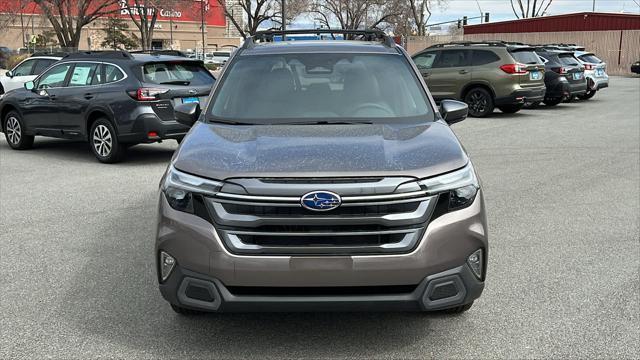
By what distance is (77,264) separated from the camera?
5090mm

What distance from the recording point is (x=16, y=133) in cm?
1138

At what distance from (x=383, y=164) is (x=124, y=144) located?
7.22 metres

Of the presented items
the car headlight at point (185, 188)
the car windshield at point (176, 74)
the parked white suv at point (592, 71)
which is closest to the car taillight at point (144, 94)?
the car windshield at point (176, 74)

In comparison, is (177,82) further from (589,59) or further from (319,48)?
(589,59)

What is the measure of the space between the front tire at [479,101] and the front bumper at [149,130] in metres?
9.85

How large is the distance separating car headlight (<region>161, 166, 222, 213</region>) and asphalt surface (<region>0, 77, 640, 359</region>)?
842 mm

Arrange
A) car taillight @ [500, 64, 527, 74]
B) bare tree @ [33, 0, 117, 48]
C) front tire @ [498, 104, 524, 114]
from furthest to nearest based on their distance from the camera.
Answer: bare tree @ [33, 0, 117, 48], front tire @ [498, 104, 524, 114], car taillight @ [500, 64, 527, 74]

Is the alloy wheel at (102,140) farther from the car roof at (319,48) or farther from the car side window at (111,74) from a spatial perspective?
the car roof at (319,48)

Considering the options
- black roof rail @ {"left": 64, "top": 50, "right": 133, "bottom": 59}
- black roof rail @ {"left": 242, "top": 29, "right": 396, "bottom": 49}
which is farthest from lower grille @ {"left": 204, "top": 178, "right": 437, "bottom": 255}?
black roof rail @ {"left": 64, "top": 50, "right": 133, "bottom": 59}

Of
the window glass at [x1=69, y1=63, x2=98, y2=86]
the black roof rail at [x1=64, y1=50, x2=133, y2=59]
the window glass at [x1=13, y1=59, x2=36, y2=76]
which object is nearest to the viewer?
the black roof rail at [x1=64, y1=50, x2=133, y2=59]

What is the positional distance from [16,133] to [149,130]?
137 inches

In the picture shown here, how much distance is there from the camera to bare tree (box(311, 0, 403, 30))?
6531cm

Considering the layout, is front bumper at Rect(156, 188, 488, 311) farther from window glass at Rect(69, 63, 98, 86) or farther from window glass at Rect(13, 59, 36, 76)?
window glass at Rect(13, 59, 36, 76)

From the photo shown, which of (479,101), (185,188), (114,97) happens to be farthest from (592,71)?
(185,188)
